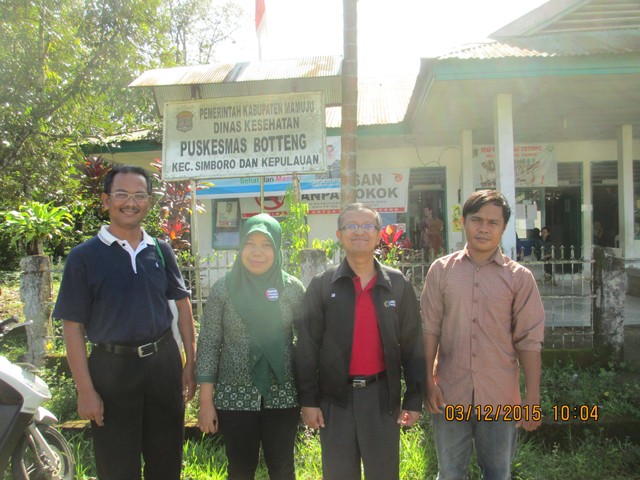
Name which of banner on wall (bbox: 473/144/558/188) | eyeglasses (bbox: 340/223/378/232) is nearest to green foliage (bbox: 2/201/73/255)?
eyeglasses (bbox: 340/223/378/232)

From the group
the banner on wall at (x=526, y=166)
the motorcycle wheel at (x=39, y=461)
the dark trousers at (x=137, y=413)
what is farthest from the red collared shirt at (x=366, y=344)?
the banner on wall at (x=526, y=166)

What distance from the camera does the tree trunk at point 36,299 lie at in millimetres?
4750

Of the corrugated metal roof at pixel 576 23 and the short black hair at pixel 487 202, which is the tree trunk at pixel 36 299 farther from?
the corrugated metal roof at pixel 576 23

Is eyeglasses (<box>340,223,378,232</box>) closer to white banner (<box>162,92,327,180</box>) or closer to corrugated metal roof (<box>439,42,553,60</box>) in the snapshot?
white banner (<box>162,92,327,180</box>)

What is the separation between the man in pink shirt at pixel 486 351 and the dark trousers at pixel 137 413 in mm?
1277

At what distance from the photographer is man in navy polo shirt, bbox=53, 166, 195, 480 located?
7.35ft

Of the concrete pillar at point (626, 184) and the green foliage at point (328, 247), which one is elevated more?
the concrete pillar at point (626, 184)

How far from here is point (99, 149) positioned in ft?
32.8

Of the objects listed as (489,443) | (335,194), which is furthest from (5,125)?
(489,443)

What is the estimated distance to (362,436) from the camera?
227cm

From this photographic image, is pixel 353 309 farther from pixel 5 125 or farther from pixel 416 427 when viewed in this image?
pixel 5 125
